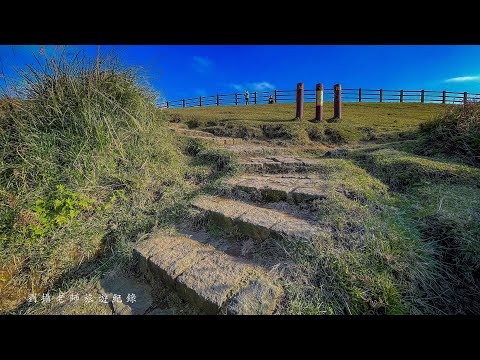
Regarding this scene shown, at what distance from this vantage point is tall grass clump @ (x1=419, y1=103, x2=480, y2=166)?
3.53 m

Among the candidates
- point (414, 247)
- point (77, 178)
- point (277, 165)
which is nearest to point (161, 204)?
point (77, 178)

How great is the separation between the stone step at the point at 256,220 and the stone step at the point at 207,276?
288 millimetres

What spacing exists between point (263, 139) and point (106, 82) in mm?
3482

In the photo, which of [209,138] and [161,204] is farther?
[209,138]

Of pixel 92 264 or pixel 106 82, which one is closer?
pixel 92 264

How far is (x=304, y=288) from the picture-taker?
1.38 metres

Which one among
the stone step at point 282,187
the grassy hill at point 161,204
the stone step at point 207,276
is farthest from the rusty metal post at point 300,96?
the stone step at point 207,276

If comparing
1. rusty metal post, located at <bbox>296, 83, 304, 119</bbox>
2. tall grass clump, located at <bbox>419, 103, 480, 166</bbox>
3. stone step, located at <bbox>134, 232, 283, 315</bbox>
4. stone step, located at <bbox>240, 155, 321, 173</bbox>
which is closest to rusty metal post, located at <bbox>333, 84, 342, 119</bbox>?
rusty metal post, located at <bbox>296, 83, 304, 119</bbox>

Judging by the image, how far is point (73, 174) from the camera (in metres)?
2.45

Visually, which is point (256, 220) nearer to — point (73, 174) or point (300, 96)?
point (73, 174)

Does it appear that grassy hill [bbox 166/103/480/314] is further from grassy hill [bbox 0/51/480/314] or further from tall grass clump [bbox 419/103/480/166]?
tall grass clump [bbox 419/103/480/166]

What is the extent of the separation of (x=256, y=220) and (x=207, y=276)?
646 millimetres
